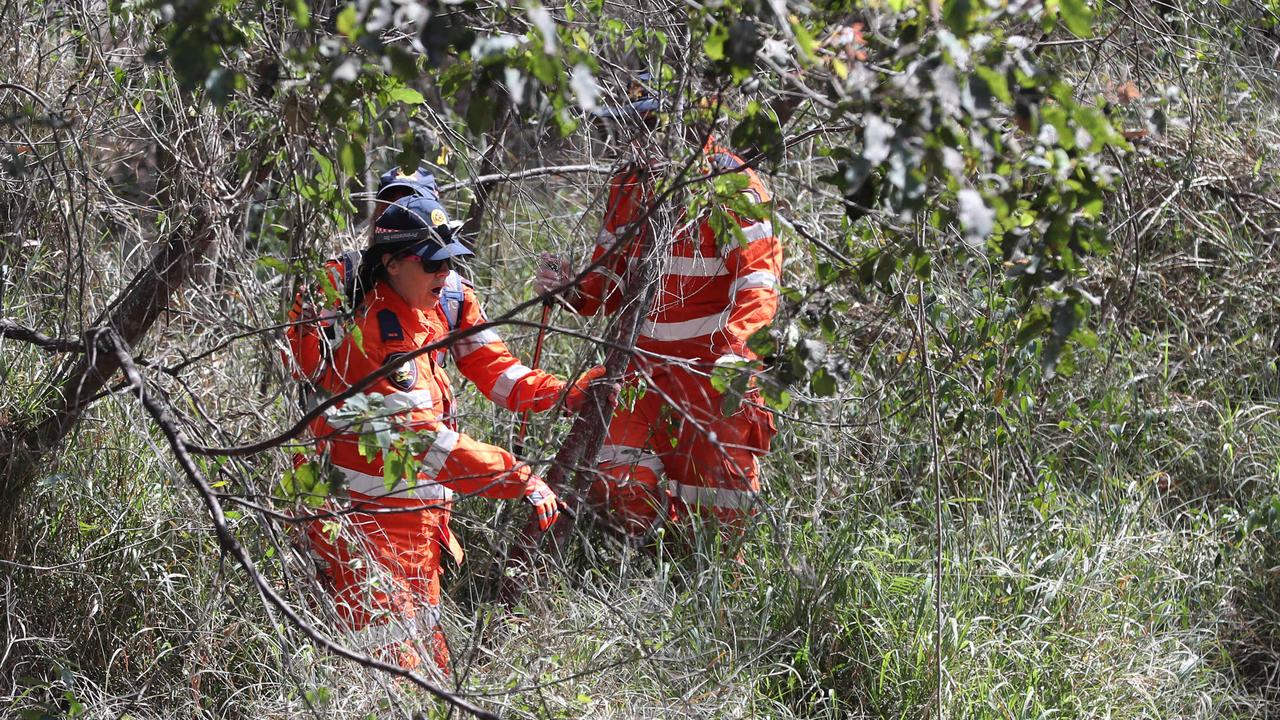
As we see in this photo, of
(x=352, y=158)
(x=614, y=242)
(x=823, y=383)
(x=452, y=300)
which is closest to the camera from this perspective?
(x=352, y=158)

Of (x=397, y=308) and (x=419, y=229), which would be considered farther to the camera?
(x=397, y=308)

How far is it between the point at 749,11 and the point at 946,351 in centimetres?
229

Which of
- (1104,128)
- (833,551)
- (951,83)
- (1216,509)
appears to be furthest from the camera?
(1216,509)

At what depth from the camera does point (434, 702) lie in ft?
10.1

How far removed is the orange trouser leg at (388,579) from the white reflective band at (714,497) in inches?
37.0

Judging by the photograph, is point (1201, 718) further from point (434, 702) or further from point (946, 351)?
point (434, 702)

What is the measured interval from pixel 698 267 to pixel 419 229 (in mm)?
1136

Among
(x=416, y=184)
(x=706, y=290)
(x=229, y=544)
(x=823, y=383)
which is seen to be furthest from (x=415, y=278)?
(x=823, y=383)

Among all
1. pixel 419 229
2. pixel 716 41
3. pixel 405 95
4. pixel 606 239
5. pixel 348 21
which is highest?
pixel 348 21

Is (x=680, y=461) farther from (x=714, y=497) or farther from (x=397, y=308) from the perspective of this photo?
(x=397, y=308)

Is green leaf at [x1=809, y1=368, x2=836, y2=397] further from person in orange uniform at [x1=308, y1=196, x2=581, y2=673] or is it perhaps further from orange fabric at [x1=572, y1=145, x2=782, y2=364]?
orange fabric at [x1=572, y1=145, x2=782, y2=364]

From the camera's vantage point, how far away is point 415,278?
11.8 feet

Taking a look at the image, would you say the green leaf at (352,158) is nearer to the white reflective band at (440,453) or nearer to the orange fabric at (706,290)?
the white reflective band at (440,453)

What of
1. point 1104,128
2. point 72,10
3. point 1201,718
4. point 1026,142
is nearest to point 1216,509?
point 1201,718
